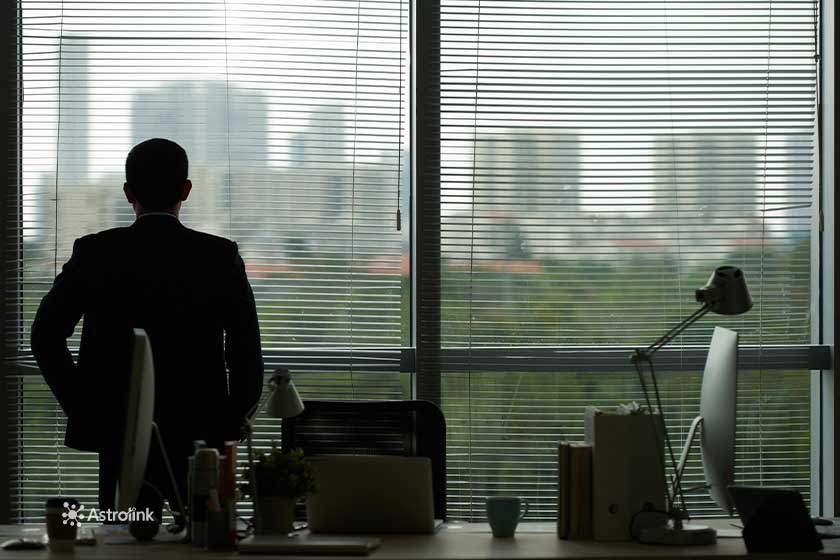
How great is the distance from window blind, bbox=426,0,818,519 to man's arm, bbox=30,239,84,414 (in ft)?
4.65

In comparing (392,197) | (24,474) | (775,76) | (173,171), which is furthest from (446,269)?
(24,474)

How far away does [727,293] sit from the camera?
2557 mm

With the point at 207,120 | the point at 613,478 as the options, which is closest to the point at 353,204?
the point at 207,120

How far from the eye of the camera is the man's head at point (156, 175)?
3.07 meters

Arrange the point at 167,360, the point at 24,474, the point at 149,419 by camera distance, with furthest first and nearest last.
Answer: the point at 24,474, the point at 167,360, the point at 149,419

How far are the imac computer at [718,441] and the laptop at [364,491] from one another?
0.57 m

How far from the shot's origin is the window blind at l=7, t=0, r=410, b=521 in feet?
12.8

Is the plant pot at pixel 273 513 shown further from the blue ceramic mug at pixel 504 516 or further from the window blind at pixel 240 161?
the window blind at pixel 240 161

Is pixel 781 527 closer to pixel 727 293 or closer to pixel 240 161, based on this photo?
pixel 727 293

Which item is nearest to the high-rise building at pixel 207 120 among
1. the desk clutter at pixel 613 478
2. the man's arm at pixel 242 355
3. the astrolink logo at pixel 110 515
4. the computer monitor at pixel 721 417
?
the man's arm at pixel 242 355

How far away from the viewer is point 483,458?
3961mm

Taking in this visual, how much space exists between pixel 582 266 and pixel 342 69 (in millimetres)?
1195

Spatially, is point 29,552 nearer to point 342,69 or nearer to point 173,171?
point 173,171

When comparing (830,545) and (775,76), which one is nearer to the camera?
(830,545)
